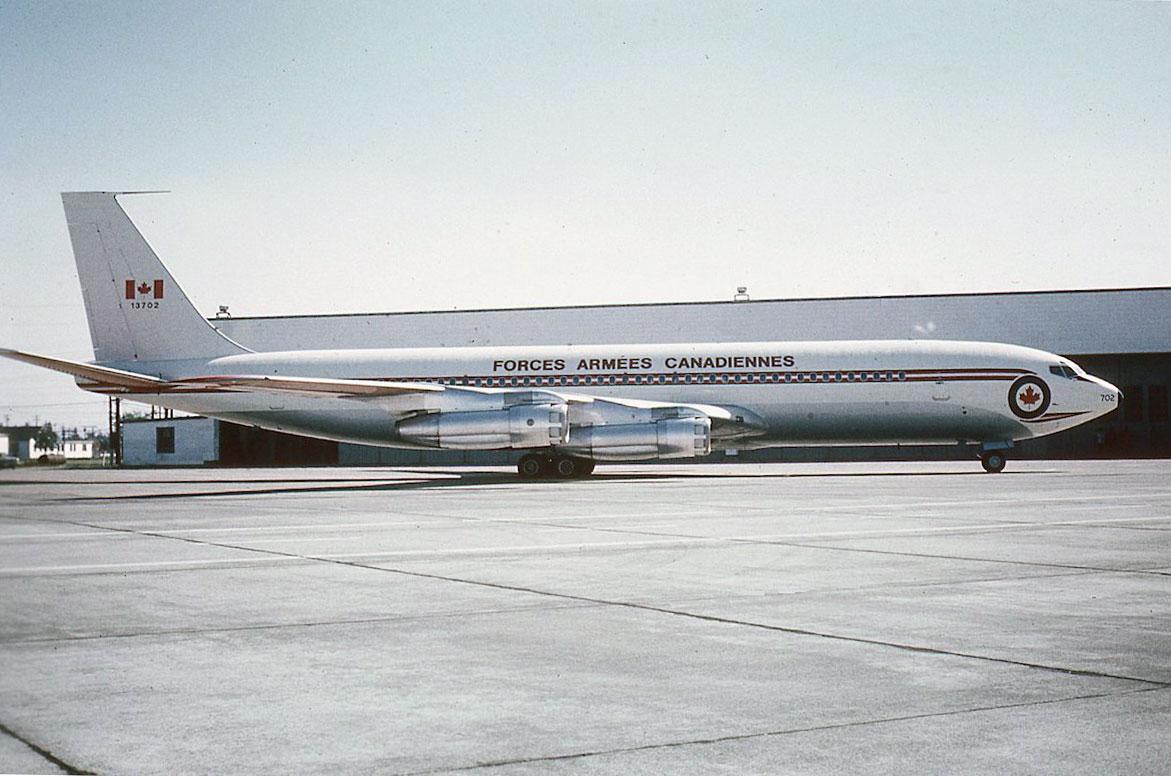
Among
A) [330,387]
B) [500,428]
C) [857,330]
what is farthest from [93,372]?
[857,330]

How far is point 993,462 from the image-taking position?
121 ft

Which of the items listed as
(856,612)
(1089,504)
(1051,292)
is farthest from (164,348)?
(1051,292)

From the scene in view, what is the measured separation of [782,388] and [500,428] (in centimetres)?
866

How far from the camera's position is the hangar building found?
186 feet

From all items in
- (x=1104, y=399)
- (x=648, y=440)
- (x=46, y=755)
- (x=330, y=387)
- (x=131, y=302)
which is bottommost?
(x=46, y=755)


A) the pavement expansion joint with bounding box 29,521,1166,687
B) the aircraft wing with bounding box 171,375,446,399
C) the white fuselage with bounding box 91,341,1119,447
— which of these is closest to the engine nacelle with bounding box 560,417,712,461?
the white fuselage with bounding box 91,341,1119,447

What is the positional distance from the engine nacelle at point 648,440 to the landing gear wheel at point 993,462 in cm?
895

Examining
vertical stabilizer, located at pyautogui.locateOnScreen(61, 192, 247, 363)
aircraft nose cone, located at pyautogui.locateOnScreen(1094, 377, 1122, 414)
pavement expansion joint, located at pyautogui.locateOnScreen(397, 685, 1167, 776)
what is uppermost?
vertical stabilizer, located at pyautogui.locateOnScreen(61, 192, 247, 363)

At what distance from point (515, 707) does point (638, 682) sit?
2.75 ft

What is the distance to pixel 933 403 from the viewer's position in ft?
120

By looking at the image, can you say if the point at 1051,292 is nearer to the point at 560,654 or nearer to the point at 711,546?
the point at 711,546

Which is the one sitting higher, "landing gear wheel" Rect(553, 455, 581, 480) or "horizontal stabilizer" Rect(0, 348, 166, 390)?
"horizontal stabilizer" Rect(0, 348, 166, 390)

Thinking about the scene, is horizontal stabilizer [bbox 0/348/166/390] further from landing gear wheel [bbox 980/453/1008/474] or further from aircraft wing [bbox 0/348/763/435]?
landing gear wheel [bbox 980/453/1008/474]

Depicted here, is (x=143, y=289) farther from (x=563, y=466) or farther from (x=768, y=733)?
(x=768, y=733)
